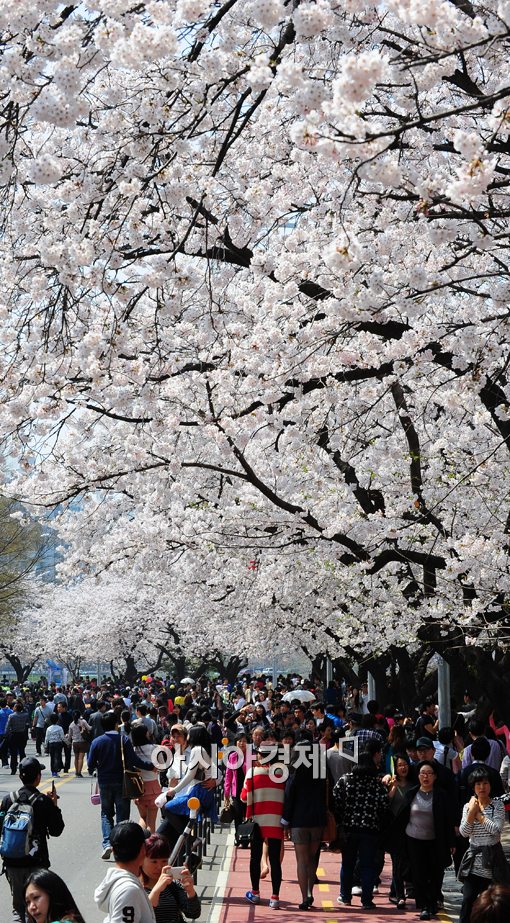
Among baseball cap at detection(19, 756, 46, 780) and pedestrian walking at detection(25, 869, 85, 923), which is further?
baseball cap at detection(19, 756, 46, 780)

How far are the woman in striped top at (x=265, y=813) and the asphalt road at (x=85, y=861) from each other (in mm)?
546

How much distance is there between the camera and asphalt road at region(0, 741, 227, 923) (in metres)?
11.2

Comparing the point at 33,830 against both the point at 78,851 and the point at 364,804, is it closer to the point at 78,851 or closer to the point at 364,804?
the point at 364,804

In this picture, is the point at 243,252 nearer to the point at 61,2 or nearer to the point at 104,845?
the point at 61,2

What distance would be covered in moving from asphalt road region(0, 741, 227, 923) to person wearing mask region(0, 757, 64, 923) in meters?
1.46

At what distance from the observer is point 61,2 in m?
6.16

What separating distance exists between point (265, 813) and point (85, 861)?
10.5 feet

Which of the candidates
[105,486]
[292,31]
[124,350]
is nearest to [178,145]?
[292,31]

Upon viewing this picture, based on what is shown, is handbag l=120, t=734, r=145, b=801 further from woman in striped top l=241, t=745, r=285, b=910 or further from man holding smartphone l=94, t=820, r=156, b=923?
man holding smartphone l=94, t=820, r=156, b=923

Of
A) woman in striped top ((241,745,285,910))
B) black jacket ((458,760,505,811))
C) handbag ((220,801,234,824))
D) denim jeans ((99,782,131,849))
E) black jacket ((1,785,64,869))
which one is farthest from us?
denim jeans ((99,782,131,849))

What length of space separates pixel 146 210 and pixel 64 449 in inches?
271

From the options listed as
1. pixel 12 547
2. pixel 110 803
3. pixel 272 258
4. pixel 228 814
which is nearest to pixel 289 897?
pixel 228 814

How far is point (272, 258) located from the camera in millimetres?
10625

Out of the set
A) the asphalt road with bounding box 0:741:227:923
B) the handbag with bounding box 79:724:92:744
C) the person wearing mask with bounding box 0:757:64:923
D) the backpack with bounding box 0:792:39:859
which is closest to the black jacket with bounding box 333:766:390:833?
the asphalt road with bounding box 0:741:227:923
